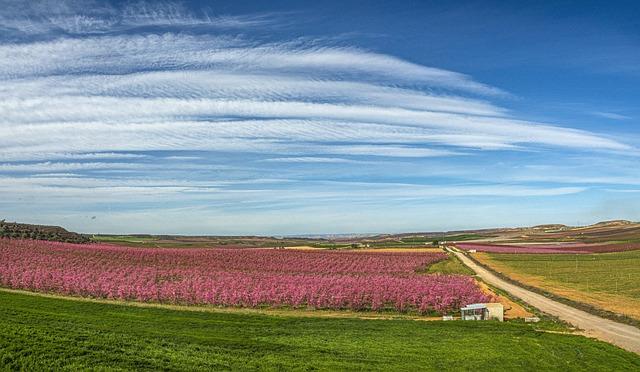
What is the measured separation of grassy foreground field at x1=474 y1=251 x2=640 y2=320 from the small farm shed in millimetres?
8605

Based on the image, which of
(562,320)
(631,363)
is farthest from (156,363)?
(562,320)

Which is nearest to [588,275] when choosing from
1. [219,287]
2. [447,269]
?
[447,269]

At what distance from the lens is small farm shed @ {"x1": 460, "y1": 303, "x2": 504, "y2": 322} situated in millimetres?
32344

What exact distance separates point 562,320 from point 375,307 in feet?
38.9

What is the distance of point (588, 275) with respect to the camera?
60000mm

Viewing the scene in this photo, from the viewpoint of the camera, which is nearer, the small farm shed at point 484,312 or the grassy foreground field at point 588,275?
the small farm shed at point 484,312

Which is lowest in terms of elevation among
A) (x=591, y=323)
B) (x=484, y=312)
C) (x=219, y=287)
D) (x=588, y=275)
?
(x=591, y=323)

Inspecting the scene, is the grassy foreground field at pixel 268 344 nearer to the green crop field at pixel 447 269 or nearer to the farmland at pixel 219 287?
the farmland at pixel 219 287

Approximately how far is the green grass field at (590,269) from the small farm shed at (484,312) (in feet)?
54.8

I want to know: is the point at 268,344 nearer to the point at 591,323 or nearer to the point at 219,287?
the point at 219,287

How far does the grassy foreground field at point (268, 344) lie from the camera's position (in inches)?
666

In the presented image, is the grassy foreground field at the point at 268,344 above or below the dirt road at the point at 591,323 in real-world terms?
above

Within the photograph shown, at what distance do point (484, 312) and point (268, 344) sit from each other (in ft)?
52.9

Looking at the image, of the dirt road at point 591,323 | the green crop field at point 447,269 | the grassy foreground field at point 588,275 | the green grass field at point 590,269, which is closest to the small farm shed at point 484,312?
the dirt road at point 591,323
